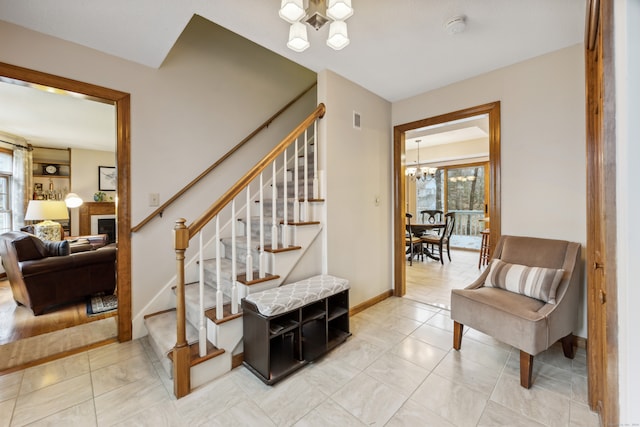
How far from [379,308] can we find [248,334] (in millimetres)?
1664

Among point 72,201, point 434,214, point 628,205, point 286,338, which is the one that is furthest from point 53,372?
point 434,214

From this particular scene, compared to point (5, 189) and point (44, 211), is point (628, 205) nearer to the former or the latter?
point (44, 211)

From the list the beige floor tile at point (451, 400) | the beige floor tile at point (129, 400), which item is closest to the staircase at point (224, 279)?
the beige floor tile at point (129, 400)

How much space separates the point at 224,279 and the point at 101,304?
6.51 feet

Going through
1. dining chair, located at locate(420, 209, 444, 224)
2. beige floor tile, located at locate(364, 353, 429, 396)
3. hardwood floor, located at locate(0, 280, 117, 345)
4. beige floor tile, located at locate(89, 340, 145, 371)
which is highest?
dining chair, located at locate(420, 209, 444, 224)

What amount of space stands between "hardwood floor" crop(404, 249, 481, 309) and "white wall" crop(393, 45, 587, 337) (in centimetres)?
125

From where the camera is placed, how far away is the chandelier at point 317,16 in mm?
1428

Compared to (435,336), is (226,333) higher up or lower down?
higher up

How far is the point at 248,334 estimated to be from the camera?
1.89 m

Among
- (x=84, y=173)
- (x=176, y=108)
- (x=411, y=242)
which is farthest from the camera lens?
(x=84, y=173)

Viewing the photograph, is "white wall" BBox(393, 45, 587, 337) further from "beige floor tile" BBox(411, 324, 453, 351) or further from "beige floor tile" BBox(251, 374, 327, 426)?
"beige floor tile" BBox(251, 374, 327, 426)

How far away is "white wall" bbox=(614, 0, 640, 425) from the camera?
695 mm

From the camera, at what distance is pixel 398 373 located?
1873mm

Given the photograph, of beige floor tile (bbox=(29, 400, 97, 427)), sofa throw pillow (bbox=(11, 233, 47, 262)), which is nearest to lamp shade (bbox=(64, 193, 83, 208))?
sofa throw pillow (bbox=(11, 233, 47, 262))
